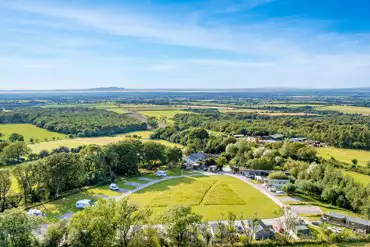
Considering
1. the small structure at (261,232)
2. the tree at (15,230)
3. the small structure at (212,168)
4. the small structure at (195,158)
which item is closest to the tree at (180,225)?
the small structure at (261,232)

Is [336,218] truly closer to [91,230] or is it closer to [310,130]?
[91,230]

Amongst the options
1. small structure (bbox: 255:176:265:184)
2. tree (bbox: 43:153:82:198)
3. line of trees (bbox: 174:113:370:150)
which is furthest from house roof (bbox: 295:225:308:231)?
line of trees (bbox: 174:113:370:150)

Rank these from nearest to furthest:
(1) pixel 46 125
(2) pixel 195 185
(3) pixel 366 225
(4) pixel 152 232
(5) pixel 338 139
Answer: (4) pixel 152 232 → (3) pixel 366 225 → (2) pixel 195 185 → (5) pixel 338 139 → (1) pixel 46 125

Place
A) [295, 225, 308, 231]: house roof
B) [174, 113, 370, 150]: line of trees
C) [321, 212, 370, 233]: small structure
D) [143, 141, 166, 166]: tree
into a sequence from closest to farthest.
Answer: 1. [295, 225, 308, 231]: house roof
2. [321, 212, 370, 233]: small structure
3. [143, 141, 166, 166]: tree
4. [174, 113, 370, 150]: line of trees

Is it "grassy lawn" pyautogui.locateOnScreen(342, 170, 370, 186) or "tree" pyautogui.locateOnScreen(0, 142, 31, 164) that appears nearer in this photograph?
"grassy lawn" pyautogui.locateOnScreen(342, 170, 370, 186)

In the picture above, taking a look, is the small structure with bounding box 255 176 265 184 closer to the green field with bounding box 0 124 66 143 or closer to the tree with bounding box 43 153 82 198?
the tree with bounding box 43 153 82 198

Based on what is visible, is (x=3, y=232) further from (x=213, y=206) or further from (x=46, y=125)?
(x=46, y=125)

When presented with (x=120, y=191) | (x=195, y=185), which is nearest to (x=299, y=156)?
(x=195, y=185)
